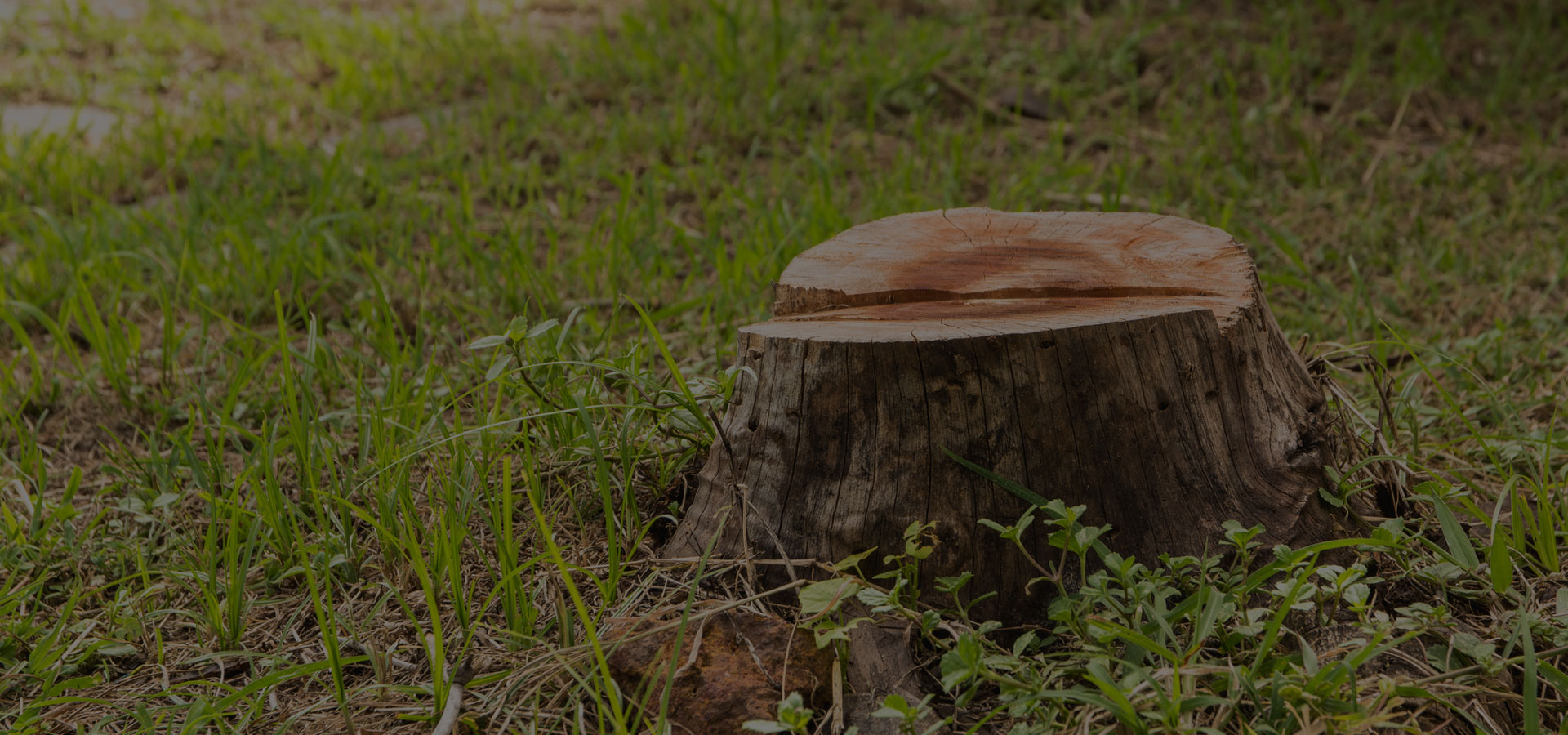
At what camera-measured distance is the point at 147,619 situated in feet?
6.29

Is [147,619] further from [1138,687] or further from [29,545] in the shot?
[1138,687]

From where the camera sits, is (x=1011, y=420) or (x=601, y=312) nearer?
(x=1011, y=420)

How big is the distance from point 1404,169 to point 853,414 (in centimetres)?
330

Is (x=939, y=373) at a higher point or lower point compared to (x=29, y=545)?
higher

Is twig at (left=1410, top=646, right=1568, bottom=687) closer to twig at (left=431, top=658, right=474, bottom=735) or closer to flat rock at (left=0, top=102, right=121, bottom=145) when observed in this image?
twig at (left=431, top=658, right=474, bottom=735)

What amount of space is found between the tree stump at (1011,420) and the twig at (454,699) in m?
0.41

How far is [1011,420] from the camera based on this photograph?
1.64 m

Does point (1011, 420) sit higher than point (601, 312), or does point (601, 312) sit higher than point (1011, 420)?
point (1011, 420)

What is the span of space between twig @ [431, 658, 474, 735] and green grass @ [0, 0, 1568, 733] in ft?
0.10

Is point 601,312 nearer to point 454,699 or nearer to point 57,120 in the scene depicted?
point 454,699

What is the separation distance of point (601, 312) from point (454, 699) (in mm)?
1702

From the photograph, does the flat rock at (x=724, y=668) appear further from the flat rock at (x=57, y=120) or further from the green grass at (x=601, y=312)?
the flat rock at (x=57, y=120)

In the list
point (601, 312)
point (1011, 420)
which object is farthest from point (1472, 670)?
point (601, 312)

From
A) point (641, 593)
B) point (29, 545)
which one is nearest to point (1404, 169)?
point (641, 593)
